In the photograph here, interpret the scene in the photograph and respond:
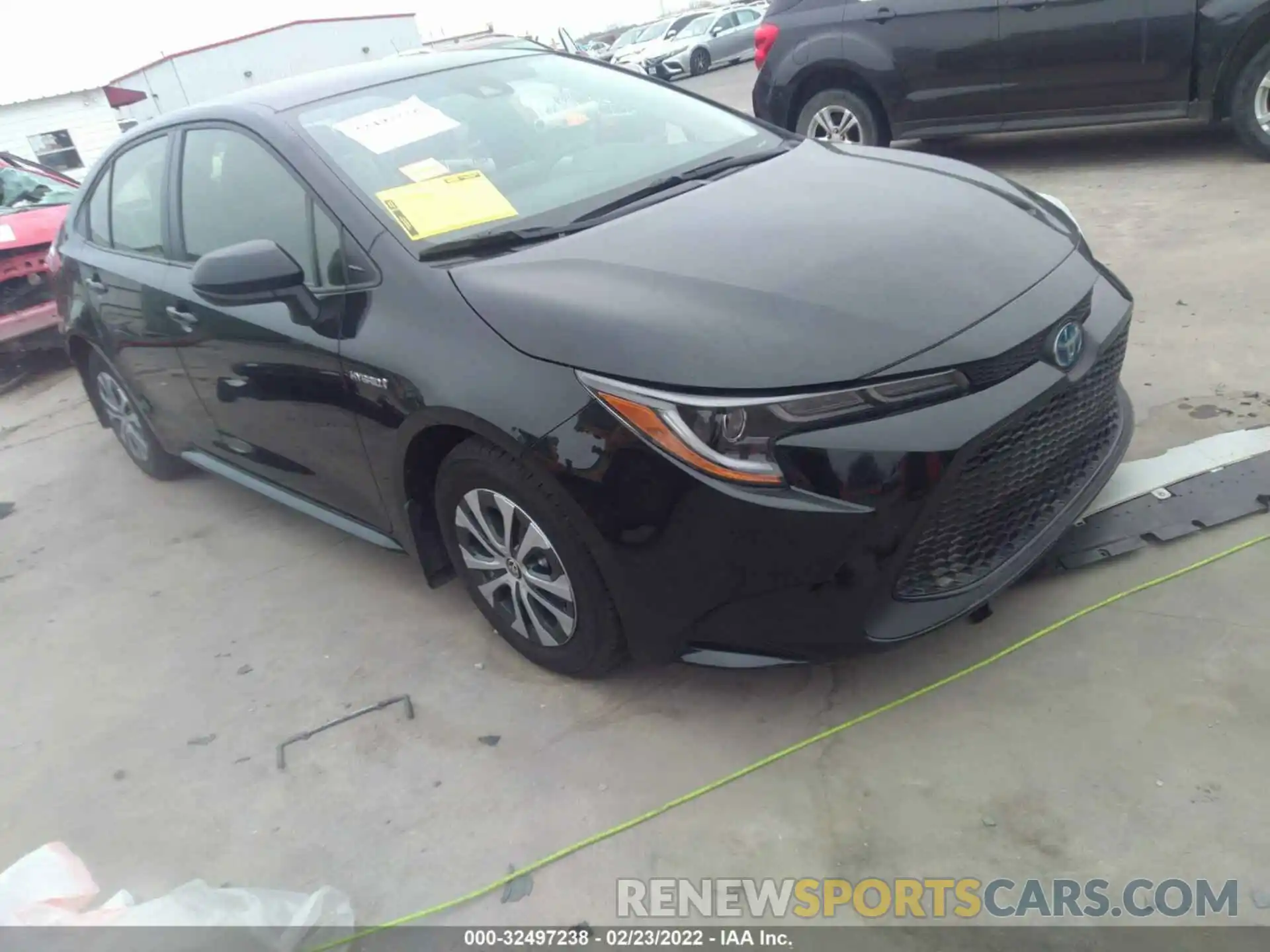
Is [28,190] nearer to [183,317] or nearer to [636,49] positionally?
[183,317]

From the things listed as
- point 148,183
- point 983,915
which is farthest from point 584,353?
point 148,183

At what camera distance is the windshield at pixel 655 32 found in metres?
25.4

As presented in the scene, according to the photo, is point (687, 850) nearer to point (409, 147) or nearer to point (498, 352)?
point (498, 352)

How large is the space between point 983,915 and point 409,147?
96.9 inches

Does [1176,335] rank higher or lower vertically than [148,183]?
lower

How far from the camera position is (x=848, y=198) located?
8.86 feet

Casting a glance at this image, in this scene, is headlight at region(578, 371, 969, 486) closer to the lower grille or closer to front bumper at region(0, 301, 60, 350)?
the lower grille

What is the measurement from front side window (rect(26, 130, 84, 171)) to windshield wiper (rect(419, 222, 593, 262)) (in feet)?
64.8

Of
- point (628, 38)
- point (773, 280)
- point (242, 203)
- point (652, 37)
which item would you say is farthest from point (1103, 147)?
point (628, 38)

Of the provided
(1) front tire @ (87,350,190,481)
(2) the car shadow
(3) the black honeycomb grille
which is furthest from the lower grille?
(2) the car shadow

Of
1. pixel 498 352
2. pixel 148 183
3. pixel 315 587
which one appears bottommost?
pixel 315 587

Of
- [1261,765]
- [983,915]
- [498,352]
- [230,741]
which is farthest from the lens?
[230,741]

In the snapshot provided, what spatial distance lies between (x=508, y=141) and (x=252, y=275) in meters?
0.88

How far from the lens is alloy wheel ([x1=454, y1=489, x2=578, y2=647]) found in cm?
249
